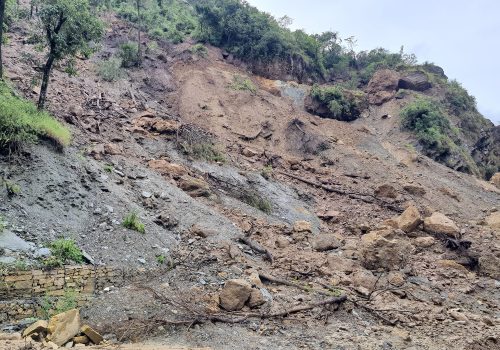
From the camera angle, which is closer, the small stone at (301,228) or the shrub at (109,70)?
the small stone at (301,228)

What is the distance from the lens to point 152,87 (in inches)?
926

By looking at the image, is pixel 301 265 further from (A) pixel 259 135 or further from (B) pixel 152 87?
(B) pixel 152 87

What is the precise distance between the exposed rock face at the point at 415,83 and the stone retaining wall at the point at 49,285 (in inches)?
996

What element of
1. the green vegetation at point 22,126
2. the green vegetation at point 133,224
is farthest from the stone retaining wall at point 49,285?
the green vegetation at point 22,126

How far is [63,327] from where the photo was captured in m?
7.12

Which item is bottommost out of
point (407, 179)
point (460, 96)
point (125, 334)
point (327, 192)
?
point (125, 334)

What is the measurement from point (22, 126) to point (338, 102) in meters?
19.3

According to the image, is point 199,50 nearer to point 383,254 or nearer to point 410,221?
point 410,221

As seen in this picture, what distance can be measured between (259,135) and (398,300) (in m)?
13.3

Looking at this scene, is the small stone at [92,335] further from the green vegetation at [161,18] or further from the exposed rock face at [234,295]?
the green vegetation at [161,18]

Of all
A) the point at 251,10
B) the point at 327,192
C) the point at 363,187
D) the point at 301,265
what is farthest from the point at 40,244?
the point at 251,10

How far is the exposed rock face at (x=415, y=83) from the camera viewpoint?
2962 cm

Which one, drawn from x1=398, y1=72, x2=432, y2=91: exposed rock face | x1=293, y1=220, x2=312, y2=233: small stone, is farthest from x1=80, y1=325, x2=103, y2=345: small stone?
x1=398, y1=72, x2=432, y2=91: exposed rock face

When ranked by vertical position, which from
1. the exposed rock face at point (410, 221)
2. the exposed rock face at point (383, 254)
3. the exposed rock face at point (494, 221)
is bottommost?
the exposed rock face at point (383, 254)
